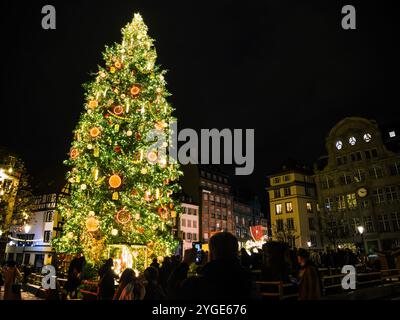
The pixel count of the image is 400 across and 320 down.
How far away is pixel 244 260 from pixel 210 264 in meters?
8.72

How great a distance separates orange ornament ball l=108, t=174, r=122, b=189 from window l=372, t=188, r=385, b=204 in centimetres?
4295

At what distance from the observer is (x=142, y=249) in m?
15.7

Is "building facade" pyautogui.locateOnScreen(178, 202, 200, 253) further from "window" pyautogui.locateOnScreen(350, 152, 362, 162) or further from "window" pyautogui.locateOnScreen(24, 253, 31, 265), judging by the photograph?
"window" pyautogui.locateOnScreen(350, 152, 362, 162)

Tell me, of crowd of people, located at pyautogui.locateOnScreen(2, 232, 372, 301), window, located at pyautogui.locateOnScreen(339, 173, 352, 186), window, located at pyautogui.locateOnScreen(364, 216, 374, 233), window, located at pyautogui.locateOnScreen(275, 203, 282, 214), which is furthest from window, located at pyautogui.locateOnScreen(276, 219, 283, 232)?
crowd of people, located at pyautogui.locateOnScreen(2, 232, 372, 301)

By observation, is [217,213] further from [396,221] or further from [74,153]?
[74,153]

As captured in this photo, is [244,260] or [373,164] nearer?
[244,260]

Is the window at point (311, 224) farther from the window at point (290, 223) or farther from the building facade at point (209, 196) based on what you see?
the building facade at point (209, 196)

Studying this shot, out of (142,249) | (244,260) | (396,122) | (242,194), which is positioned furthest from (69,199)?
(242,194)

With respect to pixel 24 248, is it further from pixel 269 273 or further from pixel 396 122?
pixel 396 122

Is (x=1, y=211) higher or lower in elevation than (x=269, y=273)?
higher

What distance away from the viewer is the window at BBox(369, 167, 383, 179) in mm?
44575

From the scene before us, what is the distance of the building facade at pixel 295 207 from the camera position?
5247 cm
